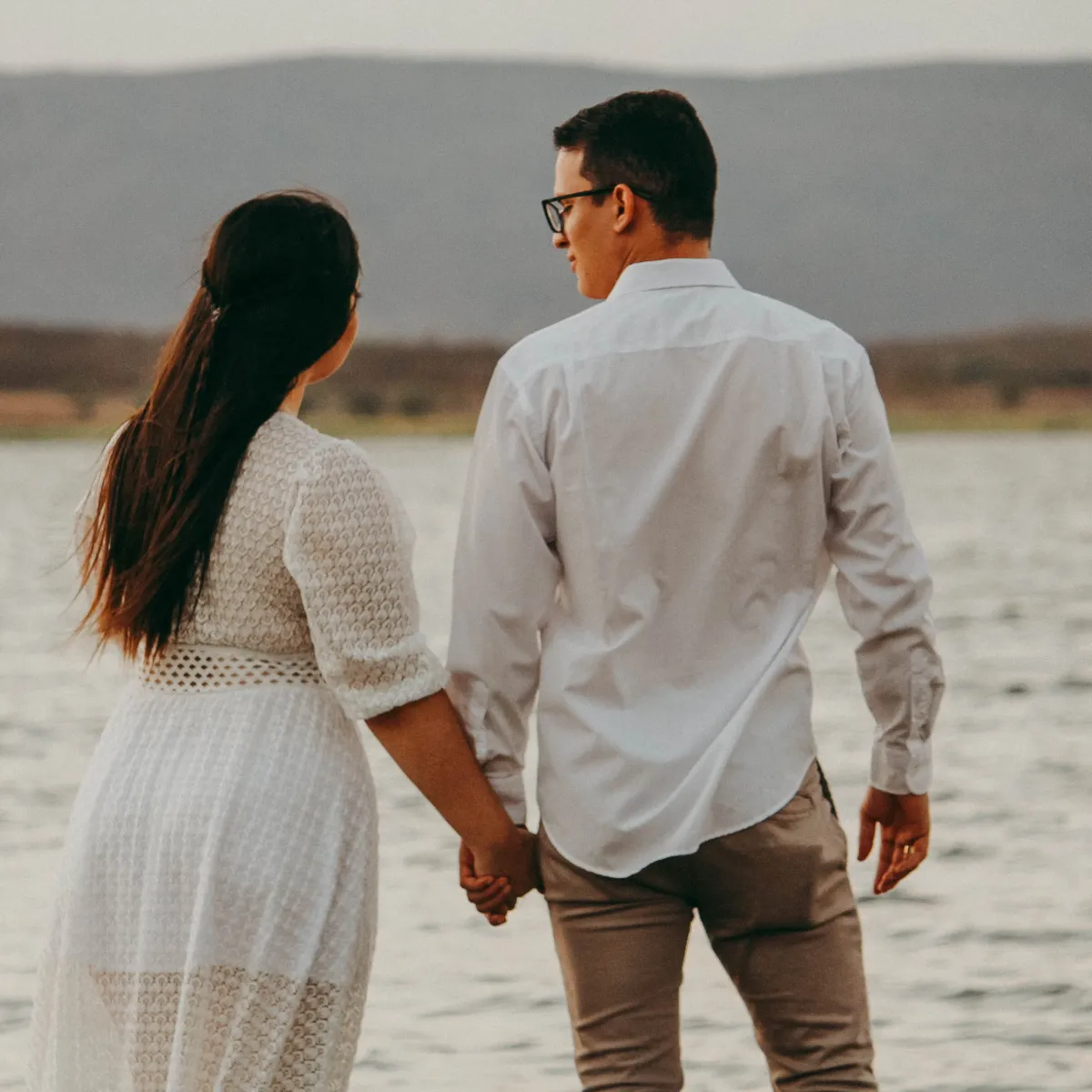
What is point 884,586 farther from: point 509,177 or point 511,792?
point 509,177

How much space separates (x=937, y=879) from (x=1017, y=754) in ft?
11.6

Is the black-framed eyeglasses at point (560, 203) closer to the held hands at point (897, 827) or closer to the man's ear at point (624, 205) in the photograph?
the man's ear at point (624, 205)

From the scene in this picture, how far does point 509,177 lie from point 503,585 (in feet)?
440

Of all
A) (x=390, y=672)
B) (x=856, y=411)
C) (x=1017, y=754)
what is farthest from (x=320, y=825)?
(x=1017, y=754)

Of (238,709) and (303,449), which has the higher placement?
(303,449)

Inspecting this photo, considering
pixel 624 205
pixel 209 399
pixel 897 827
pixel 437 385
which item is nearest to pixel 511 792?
pixel 897 827

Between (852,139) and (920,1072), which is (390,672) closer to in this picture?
(920,1072)

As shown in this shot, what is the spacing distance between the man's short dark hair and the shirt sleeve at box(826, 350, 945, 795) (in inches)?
10.6

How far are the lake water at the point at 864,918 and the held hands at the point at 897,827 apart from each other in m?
1.01

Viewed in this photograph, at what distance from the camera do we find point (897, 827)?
7.90ft

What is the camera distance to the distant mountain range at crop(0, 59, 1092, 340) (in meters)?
125

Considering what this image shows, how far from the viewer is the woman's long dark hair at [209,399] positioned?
2.08m

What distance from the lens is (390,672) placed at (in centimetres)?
212

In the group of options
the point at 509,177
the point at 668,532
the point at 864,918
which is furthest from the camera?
the point at 509,177
